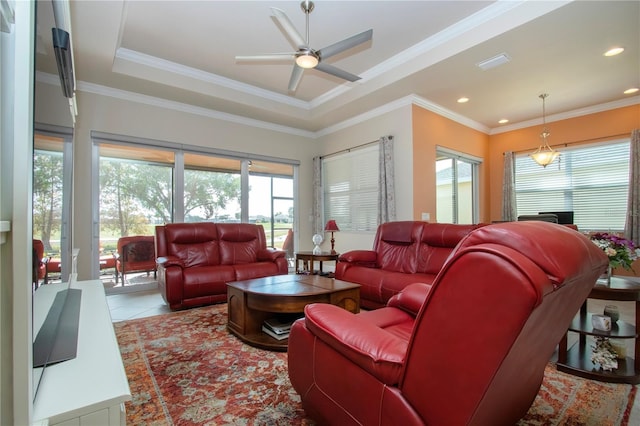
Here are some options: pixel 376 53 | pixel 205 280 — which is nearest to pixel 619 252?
pixel 376 53

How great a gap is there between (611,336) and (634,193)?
168 inches

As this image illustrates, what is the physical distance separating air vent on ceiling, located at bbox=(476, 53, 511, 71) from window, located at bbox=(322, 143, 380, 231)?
1883 mm

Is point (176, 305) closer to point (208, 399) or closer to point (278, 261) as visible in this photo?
point (278, 261)

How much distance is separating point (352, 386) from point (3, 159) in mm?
1196

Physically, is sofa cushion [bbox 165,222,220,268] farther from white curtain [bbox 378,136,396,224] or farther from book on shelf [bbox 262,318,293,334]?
white curtain [bbox 378,136,396,224]

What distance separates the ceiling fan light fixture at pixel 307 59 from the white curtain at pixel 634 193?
5.24 meters

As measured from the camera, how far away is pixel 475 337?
74 centimetres

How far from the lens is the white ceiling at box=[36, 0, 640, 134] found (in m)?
2.94

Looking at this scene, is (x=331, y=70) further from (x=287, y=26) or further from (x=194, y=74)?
(x=194, y=74)

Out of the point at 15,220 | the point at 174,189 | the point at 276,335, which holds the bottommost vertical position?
the point at 276,335

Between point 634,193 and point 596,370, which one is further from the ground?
point 634,193

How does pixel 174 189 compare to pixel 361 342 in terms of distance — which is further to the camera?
pixel 174 189

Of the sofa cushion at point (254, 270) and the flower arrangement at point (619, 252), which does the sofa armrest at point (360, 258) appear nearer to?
the sofa cushion at point (254, 270)

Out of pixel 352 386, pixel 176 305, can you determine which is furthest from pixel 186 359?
pixel 352 386
